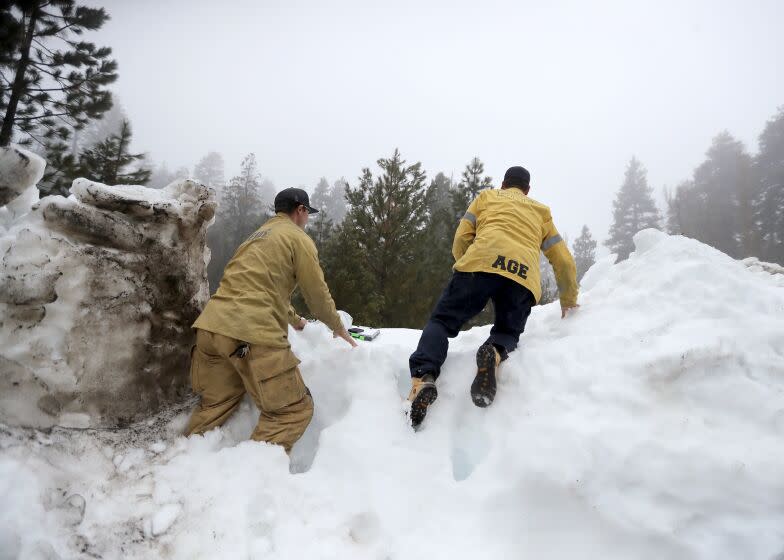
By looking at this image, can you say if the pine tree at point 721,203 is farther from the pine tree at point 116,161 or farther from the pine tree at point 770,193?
the pine tree at point 116,161

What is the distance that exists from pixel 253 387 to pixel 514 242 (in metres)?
2.09

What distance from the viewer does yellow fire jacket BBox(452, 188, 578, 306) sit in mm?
2586

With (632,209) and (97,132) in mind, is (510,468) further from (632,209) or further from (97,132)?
(97,132)

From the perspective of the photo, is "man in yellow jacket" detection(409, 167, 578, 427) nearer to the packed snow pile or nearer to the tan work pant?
the tan work pant

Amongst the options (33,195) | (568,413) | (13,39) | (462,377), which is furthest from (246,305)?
(13,39)

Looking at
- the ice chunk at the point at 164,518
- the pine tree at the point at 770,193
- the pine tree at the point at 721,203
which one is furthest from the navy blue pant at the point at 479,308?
the pine tree at the point at 721,203

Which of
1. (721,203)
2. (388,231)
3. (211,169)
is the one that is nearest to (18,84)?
(388,231)

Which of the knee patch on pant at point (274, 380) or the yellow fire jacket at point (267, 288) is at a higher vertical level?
the yellow fire jacket at point (267, 288)

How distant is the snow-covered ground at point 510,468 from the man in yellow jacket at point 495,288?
0.58ft

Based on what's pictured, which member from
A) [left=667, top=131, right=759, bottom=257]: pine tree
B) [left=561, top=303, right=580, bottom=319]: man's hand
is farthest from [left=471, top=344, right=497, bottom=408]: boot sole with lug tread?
[left=667, top=131, right=759, bottom=257]: pine tree

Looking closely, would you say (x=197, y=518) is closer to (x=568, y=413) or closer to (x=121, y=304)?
(x=121, y=304)

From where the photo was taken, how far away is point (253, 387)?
2357mm

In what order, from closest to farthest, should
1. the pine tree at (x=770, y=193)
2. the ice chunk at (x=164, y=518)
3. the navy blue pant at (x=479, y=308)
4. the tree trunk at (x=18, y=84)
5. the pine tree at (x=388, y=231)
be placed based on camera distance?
the ice chunk at (x=164, y=518)
the navy blue pant at (x=479, y=308)
the tree trunk at (x=18, y=84)
the pine tree at (x=388, y=231)
the pine tree at (x=770, y=193)

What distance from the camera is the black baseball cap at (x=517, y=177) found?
3.21 meters
